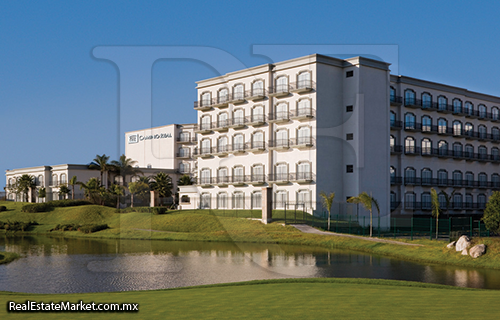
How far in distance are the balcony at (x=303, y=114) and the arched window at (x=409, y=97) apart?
14.8 meters

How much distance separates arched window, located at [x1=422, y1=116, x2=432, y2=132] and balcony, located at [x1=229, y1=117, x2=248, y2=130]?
23.3m

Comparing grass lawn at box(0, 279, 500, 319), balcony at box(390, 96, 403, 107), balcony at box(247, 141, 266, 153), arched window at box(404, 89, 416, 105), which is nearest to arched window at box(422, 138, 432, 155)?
arched window at box(404, 89, 416, 105)

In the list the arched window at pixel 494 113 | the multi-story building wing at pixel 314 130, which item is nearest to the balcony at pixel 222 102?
the multi-story building wing at pixel 314 130

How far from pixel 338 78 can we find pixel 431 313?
48417 mm

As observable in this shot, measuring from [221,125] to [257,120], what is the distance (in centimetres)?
683

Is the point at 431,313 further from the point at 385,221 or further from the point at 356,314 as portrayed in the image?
the point at 385,221

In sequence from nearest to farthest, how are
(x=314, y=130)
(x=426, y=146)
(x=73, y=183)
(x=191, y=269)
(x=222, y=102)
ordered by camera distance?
1. (x=191, y=269)
2. (x=314, y=130)
3. (x=426, y=146)
4. (x=222, y=102)
5. (x=73, y=183)

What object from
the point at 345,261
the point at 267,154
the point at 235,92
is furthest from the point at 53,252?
the point at 235,92

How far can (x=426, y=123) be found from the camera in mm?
65875

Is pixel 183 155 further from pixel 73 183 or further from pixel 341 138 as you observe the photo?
pixel 341 138

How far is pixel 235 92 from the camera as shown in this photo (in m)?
65.1

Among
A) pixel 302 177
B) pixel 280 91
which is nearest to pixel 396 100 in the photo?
pixel 280 91

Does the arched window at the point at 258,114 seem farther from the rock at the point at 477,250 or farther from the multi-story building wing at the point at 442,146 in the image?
the rock at the point at 477,250

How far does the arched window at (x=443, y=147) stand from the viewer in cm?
6688
